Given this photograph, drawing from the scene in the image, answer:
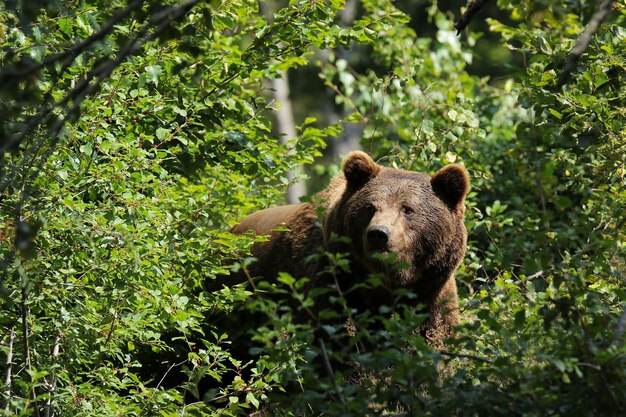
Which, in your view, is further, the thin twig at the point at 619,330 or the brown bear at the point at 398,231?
the brown bear at the point at 398,231

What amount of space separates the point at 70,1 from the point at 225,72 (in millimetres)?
1248

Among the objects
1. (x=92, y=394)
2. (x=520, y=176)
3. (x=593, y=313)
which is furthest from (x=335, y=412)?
(x=520, y=176)

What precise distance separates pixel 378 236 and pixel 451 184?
960 mm

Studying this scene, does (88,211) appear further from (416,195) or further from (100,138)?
(416,195)

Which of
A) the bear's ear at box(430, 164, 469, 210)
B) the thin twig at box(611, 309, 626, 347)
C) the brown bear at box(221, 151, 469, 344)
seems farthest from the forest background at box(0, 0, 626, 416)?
the bear's ear at box(430, 164, 469, 210)

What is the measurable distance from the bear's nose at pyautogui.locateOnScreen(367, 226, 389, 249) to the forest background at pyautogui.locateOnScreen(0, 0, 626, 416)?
477mm

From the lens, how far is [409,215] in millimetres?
7164

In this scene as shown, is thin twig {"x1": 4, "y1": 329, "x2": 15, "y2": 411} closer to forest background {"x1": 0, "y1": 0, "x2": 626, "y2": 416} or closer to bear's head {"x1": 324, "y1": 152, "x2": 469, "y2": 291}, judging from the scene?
forest background {"x1": 0, "y1": 0, "x2": 626, "y2": 416}

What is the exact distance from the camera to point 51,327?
5766 millimetres

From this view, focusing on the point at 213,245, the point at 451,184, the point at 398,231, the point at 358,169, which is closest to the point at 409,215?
the point at 398,231

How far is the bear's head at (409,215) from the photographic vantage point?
23.0 feet

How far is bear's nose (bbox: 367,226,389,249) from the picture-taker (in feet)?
21.9

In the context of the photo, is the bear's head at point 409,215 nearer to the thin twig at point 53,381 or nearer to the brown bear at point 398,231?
the brown bear at point 398,231

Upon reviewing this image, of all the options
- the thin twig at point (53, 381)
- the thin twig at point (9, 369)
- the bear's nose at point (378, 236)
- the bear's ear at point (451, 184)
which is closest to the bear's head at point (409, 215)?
the bear's ear at point (451, 184)
